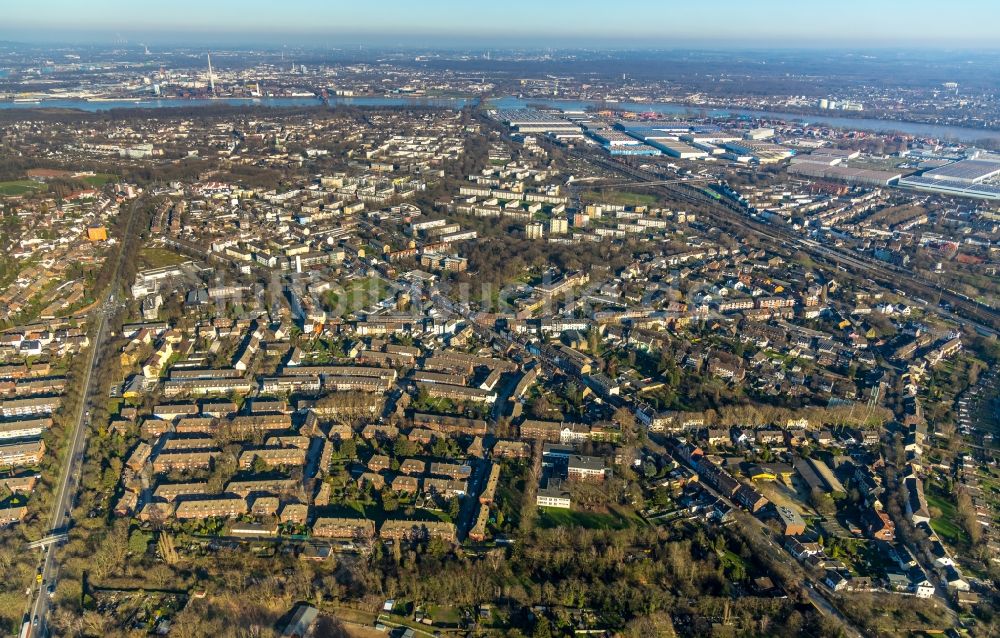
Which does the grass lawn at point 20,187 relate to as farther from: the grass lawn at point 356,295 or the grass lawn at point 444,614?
the grass lawn at point 444,614

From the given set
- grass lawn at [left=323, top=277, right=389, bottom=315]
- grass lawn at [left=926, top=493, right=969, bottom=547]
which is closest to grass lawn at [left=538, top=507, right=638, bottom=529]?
grass lawn at [left=926, top=493, right=969, bottom=547]

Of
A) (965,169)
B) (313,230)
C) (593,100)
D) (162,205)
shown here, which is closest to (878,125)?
(965,169)

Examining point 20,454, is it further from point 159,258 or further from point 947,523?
point 947,523

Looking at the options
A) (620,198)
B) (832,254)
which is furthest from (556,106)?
(832,254)

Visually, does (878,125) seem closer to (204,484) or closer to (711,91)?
(711,91)

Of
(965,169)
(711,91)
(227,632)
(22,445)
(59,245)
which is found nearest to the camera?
(227,632)

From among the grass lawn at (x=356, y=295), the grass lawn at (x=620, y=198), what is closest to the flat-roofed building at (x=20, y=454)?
the grass lawn at (x=356, y=295)

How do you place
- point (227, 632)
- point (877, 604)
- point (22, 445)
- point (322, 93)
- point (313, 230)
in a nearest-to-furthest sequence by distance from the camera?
point (227, 632), point (877, 604), point (22, 445), point (313, 230), point (322, 93)

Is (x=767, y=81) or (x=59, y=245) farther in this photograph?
(x=767, y=81)
